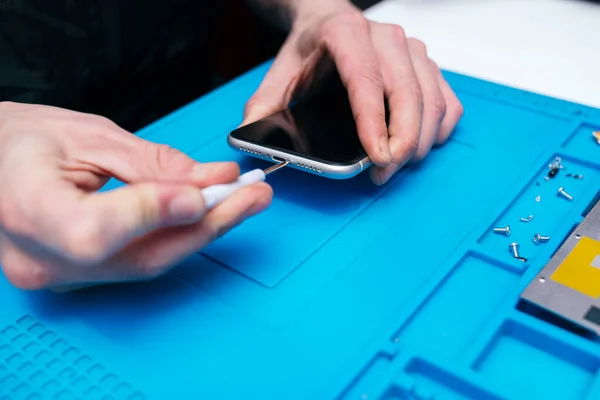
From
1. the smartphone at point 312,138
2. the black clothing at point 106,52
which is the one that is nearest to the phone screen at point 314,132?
the smartphone at point 312,138

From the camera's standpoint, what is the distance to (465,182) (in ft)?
2.20

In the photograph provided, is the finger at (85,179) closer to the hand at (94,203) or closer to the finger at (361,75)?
the hand at (94,203)

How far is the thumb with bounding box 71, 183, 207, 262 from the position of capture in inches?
16.9

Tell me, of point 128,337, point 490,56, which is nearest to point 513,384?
point 128,337

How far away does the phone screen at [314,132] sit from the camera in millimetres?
621

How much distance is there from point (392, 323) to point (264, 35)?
979 millimetres

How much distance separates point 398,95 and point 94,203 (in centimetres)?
40

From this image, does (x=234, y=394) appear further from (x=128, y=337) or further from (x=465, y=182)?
(x=465, y=182)

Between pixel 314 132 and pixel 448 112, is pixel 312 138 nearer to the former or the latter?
pixel 314 132

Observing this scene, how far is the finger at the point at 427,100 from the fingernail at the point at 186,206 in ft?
1.06

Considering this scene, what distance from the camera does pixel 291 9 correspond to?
0.93m

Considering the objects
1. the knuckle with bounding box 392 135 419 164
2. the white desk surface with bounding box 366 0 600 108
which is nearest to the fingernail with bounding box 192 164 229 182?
the knuckle with bounding box 392 135 419 164

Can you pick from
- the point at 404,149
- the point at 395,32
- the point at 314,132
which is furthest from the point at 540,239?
the point at 395,32

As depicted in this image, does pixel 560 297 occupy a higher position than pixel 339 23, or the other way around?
pixel 339 23
